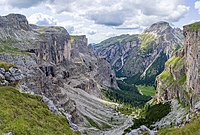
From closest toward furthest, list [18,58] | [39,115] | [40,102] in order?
1. [39,115]
2. [40,102]
3. [18,58]

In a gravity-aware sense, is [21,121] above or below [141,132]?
above

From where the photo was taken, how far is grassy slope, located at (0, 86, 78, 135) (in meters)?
62.6

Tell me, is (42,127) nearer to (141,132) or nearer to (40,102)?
(40,102)

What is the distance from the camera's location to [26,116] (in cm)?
6994

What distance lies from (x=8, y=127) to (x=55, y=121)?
748 inches

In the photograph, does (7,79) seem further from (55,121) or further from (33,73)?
(33,73)

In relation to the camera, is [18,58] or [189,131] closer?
[189,131]

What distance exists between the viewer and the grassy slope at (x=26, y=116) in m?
62.6

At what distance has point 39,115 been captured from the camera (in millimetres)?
76812

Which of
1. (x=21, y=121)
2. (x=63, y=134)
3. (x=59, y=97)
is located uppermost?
(x=21, y=121)

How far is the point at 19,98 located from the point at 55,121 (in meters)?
11.2

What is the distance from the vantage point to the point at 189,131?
9562 cm

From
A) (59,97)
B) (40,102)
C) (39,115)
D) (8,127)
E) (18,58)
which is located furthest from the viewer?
(59,97)

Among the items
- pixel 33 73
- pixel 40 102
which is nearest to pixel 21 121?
pixel 40 102
